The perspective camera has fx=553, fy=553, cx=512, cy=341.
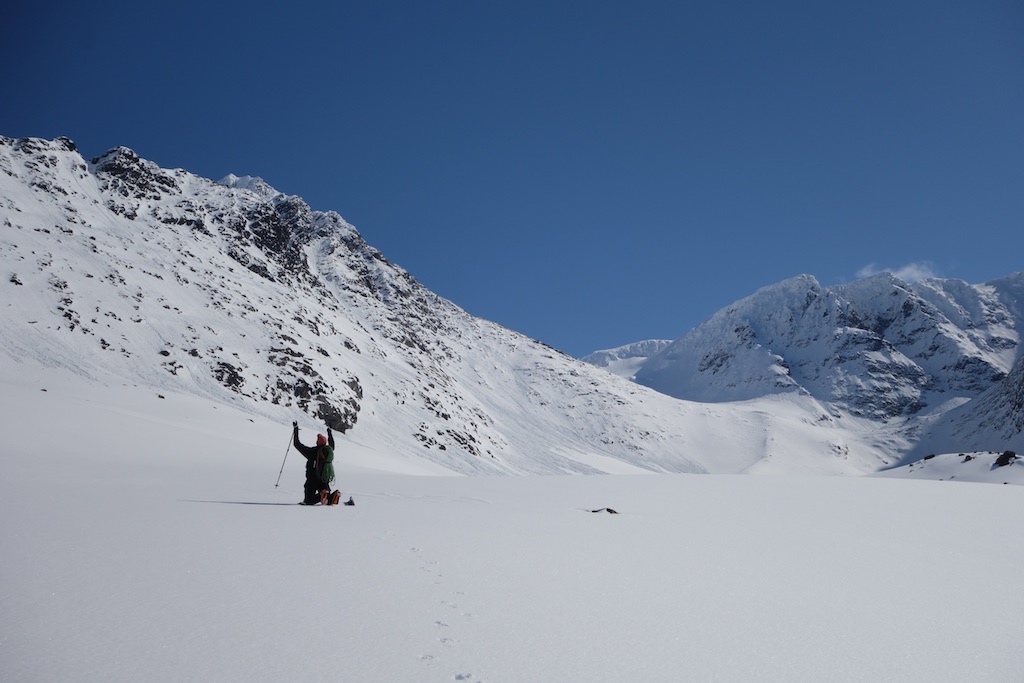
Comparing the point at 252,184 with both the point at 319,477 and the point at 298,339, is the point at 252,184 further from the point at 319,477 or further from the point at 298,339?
the point at 319,477

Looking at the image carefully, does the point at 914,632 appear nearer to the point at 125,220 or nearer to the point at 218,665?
the point at 218,665

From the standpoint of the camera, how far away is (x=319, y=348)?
2547 inches

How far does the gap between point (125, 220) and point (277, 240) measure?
31.9 metres

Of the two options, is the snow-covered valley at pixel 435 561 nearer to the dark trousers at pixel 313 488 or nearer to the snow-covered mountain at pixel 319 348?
the dark trousers at pixel 313 488

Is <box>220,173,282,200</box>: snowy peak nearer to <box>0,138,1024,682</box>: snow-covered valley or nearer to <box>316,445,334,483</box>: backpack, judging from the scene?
<box>0,138,1024,682</box>: snow-covered valley

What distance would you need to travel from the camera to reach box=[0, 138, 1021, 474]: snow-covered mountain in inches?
1857

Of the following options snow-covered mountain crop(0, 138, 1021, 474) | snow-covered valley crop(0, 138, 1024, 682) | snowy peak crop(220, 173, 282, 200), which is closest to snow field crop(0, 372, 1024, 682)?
snow-covered valley crop(0, 138, 1024, 682)

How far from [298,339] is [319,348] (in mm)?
2707

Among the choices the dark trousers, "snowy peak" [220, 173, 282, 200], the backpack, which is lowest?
the dark trousers

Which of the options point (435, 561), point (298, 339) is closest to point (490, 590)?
point (435, 561)

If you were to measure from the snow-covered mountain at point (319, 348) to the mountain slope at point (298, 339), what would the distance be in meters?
0.32

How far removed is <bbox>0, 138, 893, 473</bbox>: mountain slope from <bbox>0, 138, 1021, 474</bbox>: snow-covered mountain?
0.32m

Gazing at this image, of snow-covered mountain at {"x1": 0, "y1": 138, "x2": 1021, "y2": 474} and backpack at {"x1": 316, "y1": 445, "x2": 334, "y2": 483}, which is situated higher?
snow-covered mountain at {"x1": 0, "y1": 138, "x2": 1021, "y2": 474}

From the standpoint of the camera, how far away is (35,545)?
19.2 ft
